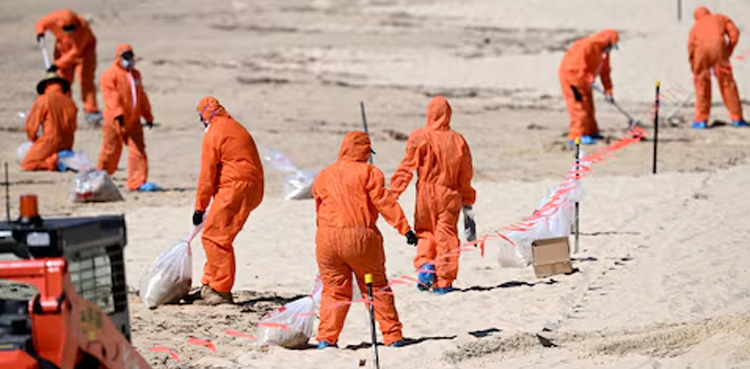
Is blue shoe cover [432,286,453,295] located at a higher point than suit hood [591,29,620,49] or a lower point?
lower

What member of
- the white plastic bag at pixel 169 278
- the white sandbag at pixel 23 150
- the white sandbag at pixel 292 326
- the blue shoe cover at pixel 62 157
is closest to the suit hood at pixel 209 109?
the white plastic bag at pixel 169 278

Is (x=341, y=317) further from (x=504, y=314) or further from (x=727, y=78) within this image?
(x=727, y=78)

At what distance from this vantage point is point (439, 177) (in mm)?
10969

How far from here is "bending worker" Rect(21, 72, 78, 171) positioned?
18094mm

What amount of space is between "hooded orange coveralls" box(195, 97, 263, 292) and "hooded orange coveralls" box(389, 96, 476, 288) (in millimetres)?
1115

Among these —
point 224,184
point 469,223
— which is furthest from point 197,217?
point 469,223

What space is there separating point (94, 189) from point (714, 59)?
30.3 ft

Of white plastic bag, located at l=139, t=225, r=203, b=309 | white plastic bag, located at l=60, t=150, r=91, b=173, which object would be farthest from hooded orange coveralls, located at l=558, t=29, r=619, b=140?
white plastic bag, located at l=139, t=225, r=203, b=309

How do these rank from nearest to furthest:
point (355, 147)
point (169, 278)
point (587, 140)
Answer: point (355, 147) → point (169, 278) → point (587, 140)

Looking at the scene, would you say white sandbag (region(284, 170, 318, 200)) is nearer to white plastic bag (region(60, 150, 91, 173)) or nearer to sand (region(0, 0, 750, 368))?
sand (region(0, 0, 750, 368))

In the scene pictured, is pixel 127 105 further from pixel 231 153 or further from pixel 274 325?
pixel 274 325

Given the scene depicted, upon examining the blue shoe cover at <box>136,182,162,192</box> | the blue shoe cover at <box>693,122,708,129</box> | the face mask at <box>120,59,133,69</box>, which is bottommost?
the blue shoe cover at <box>136,182,162,192</box>

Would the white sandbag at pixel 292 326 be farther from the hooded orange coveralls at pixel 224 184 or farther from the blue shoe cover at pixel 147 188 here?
the blue shoe cover at pixel 147 188

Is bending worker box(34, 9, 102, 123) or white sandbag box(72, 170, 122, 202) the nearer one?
white sandbag box(72, 170, 122, 202)
